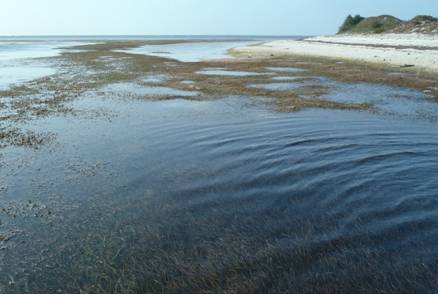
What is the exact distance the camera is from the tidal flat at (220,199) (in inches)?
247

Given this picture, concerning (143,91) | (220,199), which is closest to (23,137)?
(220,199)

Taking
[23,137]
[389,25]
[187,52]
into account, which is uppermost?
[389,25]

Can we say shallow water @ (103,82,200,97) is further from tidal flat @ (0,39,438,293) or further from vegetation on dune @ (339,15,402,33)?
vegetation on dune @ (339,15,402,33)

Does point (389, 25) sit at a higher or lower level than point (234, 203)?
higher

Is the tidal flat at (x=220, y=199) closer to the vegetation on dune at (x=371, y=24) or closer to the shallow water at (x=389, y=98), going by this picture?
the shallow water at (x=389, y=98)

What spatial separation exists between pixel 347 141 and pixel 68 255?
10777 mm

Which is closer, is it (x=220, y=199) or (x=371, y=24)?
(x=220, y=199)

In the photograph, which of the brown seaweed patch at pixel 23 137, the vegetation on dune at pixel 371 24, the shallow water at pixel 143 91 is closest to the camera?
the brown seaweed patch at pixel 23 137

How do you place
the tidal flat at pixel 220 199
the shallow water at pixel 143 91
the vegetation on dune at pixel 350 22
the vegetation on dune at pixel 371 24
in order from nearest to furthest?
the tidal flat at pixel 220 199, the shallow water at pixel 143 91, the vegetation on dune at pixel 371 24, the vegetation on dune at pixel 350 22

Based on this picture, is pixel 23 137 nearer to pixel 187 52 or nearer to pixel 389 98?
pixel 389 98

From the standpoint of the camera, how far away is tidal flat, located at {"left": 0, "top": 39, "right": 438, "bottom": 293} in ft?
20.6

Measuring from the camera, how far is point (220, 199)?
9125 millimetres

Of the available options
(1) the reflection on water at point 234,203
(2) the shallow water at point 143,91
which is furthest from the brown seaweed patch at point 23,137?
(2) the shallow water at point 143,91

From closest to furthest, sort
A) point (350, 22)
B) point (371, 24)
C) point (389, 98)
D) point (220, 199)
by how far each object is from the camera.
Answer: point (220, 199), point (389, 98), point (371, 24), point (350, 22)
